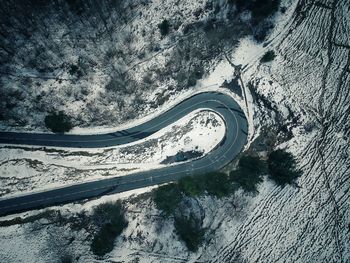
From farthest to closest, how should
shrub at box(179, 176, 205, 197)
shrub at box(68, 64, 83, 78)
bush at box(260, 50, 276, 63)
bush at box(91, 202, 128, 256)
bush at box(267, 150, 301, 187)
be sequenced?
bush at box(260, 50, 276, 63) < shrub at box(179, 176, 205, 197) < shrub at box(68, 64, 83, 78) < bush at box(267, 150, 301, 187) < bush at box(91, 202, 128, 256)

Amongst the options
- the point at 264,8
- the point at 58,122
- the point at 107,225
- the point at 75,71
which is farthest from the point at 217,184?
the point at 264,8

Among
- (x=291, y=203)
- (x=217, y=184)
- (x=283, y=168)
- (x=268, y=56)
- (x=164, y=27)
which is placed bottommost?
(x=291, y=203)

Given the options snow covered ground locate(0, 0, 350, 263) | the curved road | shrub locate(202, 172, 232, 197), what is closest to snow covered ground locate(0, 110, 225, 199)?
the curved road

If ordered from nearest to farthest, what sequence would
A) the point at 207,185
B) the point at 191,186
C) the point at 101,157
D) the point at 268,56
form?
1. the point at 191,186
2. the point at 207,185
3. the point at 268,56
4. the point at 101,157

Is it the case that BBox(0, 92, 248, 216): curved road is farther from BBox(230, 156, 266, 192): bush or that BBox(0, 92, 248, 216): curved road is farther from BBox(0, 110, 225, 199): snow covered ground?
BBox(230, 156, 266, 192): bush

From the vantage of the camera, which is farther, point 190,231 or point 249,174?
point 249,174

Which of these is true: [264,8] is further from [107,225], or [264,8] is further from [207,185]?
[107,225]

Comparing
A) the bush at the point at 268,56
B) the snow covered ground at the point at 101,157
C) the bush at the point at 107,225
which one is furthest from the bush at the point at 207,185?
the bush at the point at 268,56

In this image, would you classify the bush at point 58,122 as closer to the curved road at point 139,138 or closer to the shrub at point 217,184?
the curved road at point 139,138
